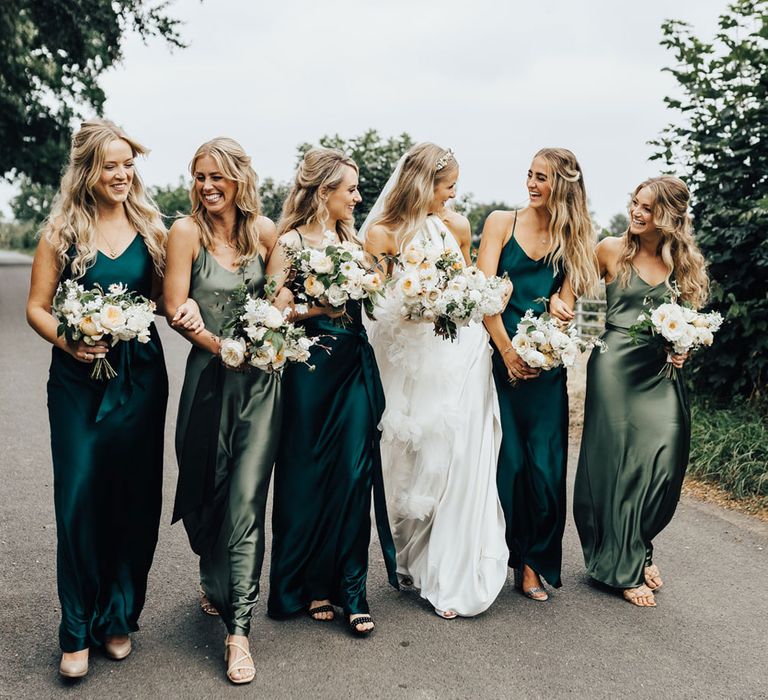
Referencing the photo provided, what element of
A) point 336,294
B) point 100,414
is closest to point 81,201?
point 100,414

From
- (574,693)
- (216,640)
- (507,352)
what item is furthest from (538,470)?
(216,640)

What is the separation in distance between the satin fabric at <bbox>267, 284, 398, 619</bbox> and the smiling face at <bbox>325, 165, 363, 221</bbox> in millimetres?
543

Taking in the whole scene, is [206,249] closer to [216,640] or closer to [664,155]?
[216,640]

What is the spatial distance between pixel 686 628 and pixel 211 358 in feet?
9.80

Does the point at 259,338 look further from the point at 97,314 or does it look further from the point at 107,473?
the point at 107,473

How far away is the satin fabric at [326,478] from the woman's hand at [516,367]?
0.89 metres

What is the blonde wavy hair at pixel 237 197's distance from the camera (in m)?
4.17

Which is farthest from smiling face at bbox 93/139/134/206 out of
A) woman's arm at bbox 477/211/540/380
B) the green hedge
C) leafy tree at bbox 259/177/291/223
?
leafy tree at bbox 259/177/291/223

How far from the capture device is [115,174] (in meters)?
4.04

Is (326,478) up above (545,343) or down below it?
below

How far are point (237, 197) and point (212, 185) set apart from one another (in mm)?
146

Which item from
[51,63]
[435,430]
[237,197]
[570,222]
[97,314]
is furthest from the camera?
[51,63]

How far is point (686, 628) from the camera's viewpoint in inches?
181

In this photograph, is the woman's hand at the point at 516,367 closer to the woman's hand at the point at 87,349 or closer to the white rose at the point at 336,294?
the white rose at the point at 336,294
